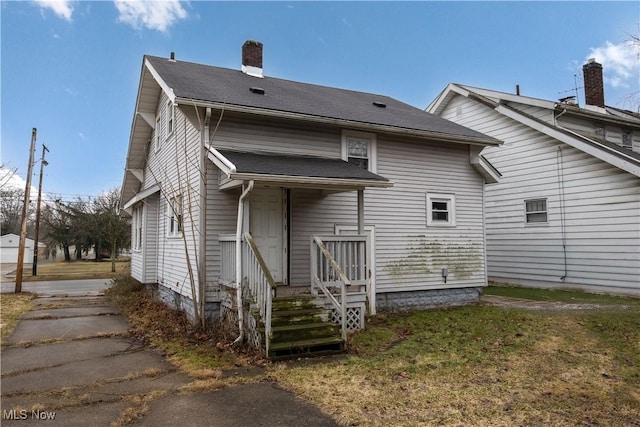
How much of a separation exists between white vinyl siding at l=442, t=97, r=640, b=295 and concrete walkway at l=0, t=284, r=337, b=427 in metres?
11.0

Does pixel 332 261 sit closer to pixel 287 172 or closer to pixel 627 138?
pixel 287 172

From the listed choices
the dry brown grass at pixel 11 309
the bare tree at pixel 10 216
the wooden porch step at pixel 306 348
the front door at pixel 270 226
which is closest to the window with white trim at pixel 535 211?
the front door at pixel 270 226

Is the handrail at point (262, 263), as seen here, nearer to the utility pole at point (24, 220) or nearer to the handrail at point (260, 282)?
the handrail at point (260, 282)

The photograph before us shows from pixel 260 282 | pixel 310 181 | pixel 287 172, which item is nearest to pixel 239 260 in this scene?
pixel 260 282

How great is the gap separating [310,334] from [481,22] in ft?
46.8

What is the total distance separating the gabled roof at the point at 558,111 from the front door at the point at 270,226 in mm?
9246

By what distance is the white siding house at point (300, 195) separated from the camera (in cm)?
810

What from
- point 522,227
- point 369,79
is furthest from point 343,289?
point 369,79

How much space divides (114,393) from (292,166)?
15.8ft

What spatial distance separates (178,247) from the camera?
10305 mm

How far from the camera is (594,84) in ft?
54.1

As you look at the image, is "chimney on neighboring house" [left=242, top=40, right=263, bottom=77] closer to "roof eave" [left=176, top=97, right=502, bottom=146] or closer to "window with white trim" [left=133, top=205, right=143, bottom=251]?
"roof eave" [left=176, top=97, right=502, bottom=146]

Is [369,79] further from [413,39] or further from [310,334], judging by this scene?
[310,334]

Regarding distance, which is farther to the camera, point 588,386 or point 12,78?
point 12,78
